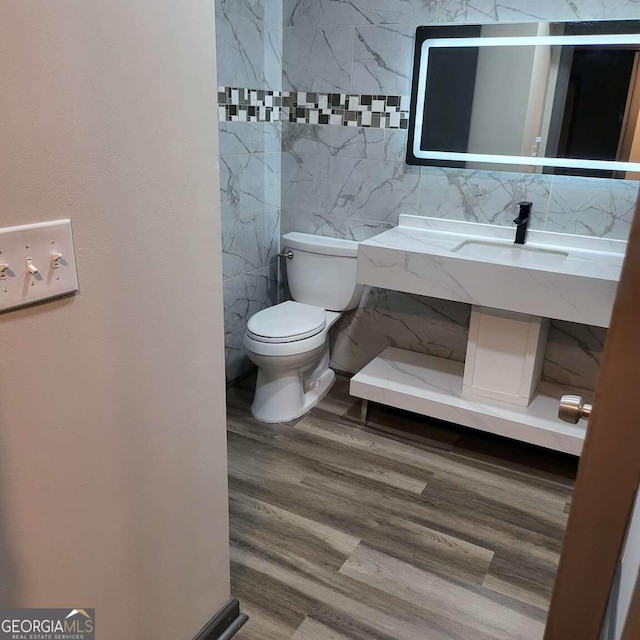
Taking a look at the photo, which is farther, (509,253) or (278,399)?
(278,399)

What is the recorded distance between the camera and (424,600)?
1.83 metres

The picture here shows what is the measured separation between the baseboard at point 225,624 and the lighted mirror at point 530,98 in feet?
6.65

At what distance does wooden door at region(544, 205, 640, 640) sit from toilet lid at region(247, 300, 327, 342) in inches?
79.2

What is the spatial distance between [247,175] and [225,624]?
6.72 ft

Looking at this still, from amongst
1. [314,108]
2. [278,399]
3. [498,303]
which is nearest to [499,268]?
[498,303]

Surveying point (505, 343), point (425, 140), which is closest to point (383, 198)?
point (425, 140)

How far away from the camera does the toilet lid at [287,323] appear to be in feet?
8.71

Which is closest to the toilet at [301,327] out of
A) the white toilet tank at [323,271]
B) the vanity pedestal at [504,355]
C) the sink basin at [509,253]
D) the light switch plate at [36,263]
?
the white toilet tank at [323,271]

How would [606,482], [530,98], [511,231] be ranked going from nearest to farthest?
[606,482], [530,98], [511,231]

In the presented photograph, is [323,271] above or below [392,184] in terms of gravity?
below

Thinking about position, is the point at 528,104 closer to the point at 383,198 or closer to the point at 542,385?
the point at 383,198

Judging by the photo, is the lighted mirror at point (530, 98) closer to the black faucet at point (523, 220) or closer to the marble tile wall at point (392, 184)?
the marble tile wall at point (392, 184)

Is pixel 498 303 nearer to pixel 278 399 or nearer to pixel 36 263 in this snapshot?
pixel 278 399

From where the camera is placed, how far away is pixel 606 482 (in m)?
0.62
